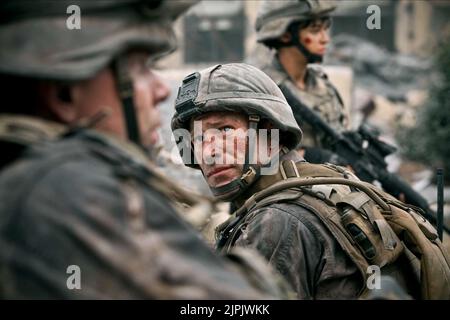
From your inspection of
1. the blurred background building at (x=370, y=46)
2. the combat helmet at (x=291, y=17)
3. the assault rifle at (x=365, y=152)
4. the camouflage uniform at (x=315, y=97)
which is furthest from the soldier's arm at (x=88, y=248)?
the blurred background building at (x=370, y=46)

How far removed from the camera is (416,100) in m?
25.2

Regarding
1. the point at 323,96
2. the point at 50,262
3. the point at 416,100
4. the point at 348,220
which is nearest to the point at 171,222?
the point at 50,262

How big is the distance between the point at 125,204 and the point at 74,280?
0.64 feet

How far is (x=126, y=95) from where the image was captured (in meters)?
2.52

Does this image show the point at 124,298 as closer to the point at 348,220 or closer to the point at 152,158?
the point at 152,158

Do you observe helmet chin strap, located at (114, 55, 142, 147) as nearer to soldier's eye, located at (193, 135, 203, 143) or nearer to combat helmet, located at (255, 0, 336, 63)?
soldier's eye, located at (193, 135, 203, 143)

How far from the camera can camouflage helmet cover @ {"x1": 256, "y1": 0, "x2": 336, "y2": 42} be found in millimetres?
9352

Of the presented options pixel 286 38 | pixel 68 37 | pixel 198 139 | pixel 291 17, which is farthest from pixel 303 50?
pixel 68 37

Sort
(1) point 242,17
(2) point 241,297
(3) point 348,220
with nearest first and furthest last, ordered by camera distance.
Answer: (2) point 241,297, (3) point 348,220, (1) point 242,17

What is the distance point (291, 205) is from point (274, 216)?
0.10 meters

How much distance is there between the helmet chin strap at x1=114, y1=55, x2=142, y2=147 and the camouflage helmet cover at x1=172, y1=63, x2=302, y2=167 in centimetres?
223

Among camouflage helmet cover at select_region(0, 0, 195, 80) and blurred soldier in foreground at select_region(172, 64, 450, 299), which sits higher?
camouflage helmet cover at select_region(0, 0, 195, 80)

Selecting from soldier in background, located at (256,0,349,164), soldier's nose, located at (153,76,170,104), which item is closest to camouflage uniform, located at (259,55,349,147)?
soldier in background, located at (256,0,349,164)

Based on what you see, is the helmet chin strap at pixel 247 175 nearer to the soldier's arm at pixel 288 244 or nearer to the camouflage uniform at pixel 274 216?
the camouflage uniform at pixel 274 216
